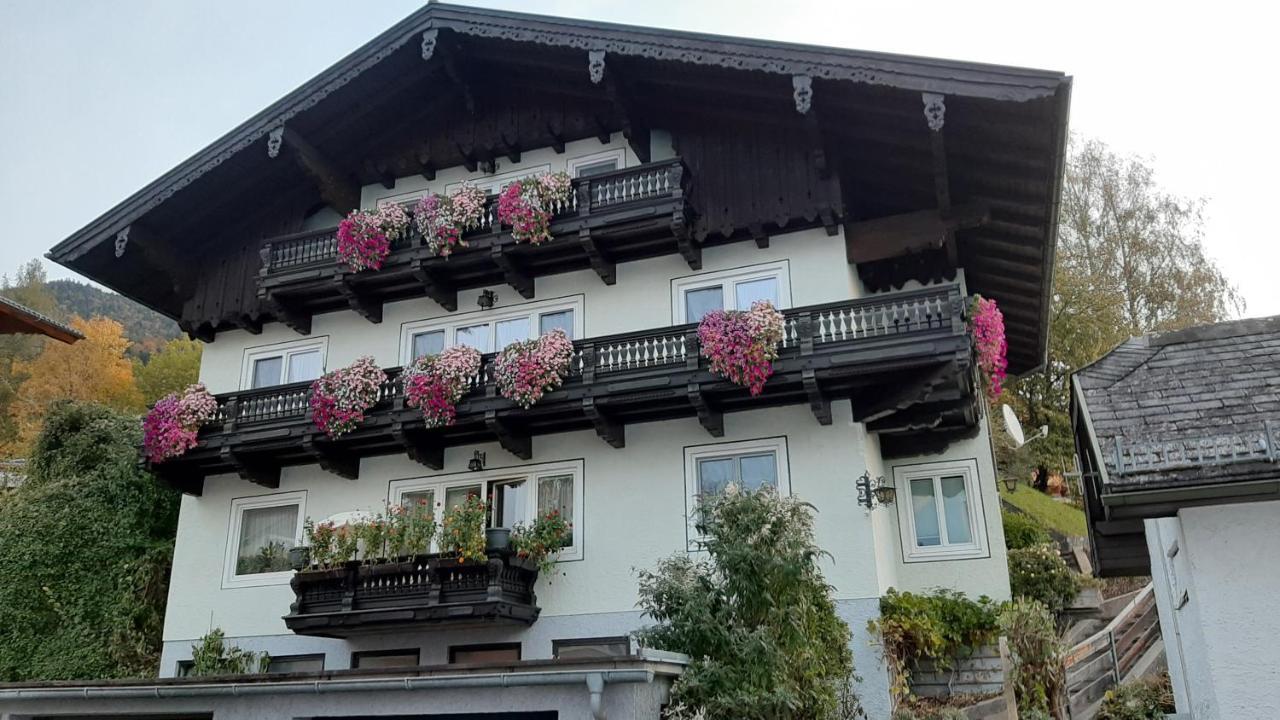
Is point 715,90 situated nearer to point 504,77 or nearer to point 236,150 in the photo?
point 504,77

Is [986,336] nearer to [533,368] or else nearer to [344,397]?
[533,368]

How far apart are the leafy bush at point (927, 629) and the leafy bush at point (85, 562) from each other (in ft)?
44.6

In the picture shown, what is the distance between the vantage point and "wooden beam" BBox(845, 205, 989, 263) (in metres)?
17.2

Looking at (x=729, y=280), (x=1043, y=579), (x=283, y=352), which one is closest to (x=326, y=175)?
(x=283, y=352)

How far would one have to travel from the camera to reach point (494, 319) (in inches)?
768

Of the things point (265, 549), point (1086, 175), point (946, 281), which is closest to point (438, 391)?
point (265, 549)

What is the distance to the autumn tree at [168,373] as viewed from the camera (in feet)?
124

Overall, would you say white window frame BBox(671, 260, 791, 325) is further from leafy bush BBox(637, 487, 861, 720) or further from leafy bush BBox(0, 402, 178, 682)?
Answer: leafy bush BBox(0, 402, 178, 682)

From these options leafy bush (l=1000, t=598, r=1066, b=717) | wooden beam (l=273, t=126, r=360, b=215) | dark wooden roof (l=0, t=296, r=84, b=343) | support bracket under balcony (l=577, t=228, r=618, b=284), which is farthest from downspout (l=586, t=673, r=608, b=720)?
wooden beam (l=273, t=126, r=360, b=215)

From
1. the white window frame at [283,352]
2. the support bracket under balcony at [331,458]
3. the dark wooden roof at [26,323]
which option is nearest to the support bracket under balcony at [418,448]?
the support bracket under balcony at [331,458]

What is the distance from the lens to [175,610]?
19.4 meters

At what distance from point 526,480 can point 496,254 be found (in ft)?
13.0

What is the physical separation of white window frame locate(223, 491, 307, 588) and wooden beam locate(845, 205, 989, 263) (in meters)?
10.9

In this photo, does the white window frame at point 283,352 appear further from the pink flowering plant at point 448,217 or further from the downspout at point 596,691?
the downspout at point 596,691
